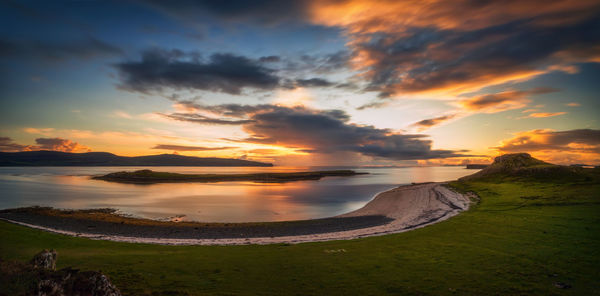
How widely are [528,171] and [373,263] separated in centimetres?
6995

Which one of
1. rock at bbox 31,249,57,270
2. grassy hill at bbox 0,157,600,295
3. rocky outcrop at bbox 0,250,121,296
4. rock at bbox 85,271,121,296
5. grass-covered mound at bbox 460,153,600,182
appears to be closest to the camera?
rocky outcrop at bbox 0,250,121,296

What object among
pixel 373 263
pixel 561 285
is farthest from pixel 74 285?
pixel 561 285

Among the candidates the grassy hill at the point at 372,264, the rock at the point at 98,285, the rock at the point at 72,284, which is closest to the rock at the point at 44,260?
the grassy hill at the point at 372,264

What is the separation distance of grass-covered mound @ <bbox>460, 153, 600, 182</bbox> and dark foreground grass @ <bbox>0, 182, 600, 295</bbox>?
142ft

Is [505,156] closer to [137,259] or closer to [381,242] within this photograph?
[381,242]

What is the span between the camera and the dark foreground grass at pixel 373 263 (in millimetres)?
10750

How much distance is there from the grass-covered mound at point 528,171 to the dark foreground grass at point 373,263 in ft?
142

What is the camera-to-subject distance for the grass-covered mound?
53.3m

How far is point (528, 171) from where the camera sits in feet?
205

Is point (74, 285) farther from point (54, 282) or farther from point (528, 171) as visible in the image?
point (528, 171)

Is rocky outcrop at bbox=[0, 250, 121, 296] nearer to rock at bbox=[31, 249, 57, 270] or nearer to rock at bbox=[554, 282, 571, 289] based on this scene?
rock at bbox=[31, 249, 57, 270]

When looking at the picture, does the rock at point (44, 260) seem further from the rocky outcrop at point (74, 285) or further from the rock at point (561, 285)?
the rock at point (561, 285)

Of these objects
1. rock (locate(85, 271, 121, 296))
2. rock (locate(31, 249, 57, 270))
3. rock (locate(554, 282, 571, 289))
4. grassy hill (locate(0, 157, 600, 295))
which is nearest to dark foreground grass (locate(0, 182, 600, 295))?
grassy hill (locate(0, 157, 600, 295))

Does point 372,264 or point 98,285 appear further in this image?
point 372,264
